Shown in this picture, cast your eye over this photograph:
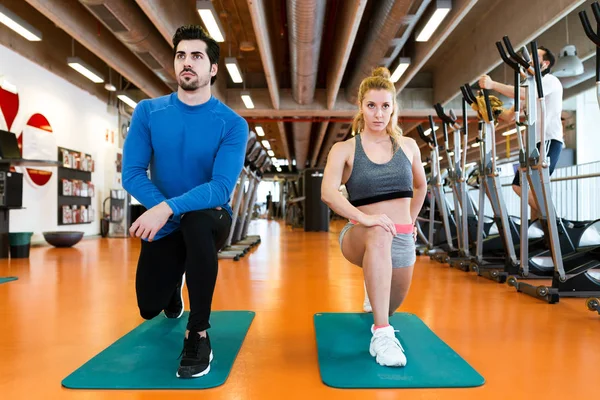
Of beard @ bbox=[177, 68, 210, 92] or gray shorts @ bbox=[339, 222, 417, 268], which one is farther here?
gray shorts @ bbox=[339, 222, 417, 268]

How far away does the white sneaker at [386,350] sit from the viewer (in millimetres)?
1762

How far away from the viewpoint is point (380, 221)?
73.0 inches

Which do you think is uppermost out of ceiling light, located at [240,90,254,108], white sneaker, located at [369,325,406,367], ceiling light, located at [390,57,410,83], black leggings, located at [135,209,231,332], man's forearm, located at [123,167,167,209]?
ceiling light, located at [390,57,410,83]

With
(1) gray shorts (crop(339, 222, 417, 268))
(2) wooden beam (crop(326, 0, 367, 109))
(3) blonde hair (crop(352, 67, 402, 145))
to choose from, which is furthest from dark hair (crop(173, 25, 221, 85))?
(2) wooden beam (crop(326, 0, 367, 109))

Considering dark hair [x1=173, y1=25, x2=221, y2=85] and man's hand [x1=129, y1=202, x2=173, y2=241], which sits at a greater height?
dark hair [x1=173, y1=25, x2=221, y2=85]

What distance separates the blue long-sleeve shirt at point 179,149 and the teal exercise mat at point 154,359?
1.66 ft

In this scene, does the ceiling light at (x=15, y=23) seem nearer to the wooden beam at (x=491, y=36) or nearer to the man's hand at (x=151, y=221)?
the man's hand at (x=151, y=221)

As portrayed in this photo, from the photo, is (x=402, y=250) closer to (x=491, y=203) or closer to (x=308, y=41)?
(x=491, y=203)

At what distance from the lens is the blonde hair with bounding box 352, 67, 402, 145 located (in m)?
2.03

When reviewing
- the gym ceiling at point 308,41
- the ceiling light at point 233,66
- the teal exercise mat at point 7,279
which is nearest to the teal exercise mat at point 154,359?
the teal exercise mat at point 7,279

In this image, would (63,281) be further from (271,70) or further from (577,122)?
(577,122)

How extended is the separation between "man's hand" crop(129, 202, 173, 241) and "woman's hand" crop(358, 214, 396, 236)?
78 centimetres

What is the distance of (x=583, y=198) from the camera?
852 cm

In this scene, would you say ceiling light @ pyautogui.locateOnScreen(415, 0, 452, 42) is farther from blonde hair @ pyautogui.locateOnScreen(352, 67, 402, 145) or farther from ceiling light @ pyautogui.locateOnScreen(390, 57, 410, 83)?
blonde hair @ pyautogui.locateOnScreen(352, 67, 402, 145)
